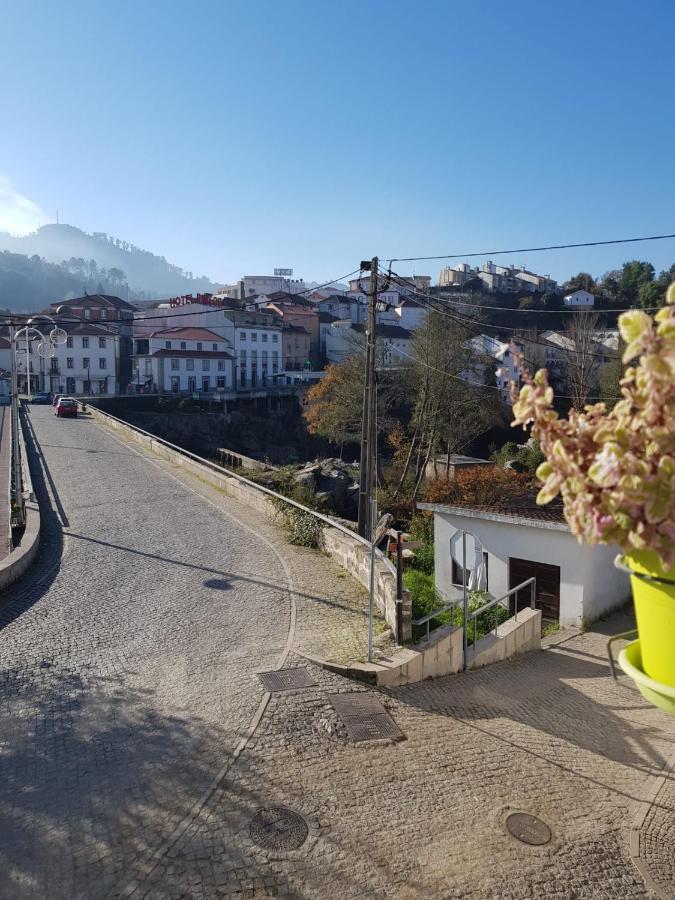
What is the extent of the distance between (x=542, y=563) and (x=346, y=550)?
5.06m

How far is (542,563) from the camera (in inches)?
570

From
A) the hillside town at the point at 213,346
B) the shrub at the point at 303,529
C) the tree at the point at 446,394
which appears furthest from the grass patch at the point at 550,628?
the hillside town at the point at 213,346

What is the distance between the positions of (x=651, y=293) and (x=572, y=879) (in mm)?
78349

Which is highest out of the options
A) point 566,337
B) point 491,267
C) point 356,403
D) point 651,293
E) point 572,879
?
point 491,267

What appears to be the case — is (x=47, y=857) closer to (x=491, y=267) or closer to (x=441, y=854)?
(x=441, y=854)

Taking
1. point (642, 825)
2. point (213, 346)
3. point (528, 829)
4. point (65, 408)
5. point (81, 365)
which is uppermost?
point (213, 346)

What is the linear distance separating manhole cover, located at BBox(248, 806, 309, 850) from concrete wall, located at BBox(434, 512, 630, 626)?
338 inches

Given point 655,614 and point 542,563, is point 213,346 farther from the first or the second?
point 655,614

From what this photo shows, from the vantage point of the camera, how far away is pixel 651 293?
238ft

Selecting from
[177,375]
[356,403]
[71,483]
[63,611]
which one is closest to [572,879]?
[63,611]

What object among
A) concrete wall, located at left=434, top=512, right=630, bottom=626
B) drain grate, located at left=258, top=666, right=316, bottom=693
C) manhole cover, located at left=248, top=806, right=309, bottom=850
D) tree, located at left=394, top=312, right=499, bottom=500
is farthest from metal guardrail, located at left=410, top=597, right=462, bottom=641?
tree, located at left=394, top=312, right=499, bottom=500

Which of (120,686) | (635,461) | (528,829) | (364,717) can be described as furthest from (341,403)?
(635,461)

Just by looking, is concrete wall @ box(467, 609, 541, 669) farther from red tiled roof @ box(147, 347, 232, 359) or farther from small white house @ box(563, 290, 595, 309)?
small white house @ box(563, 290, 595, 309)

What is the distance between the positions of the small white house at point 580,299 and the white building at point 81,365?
5990 centimetres
